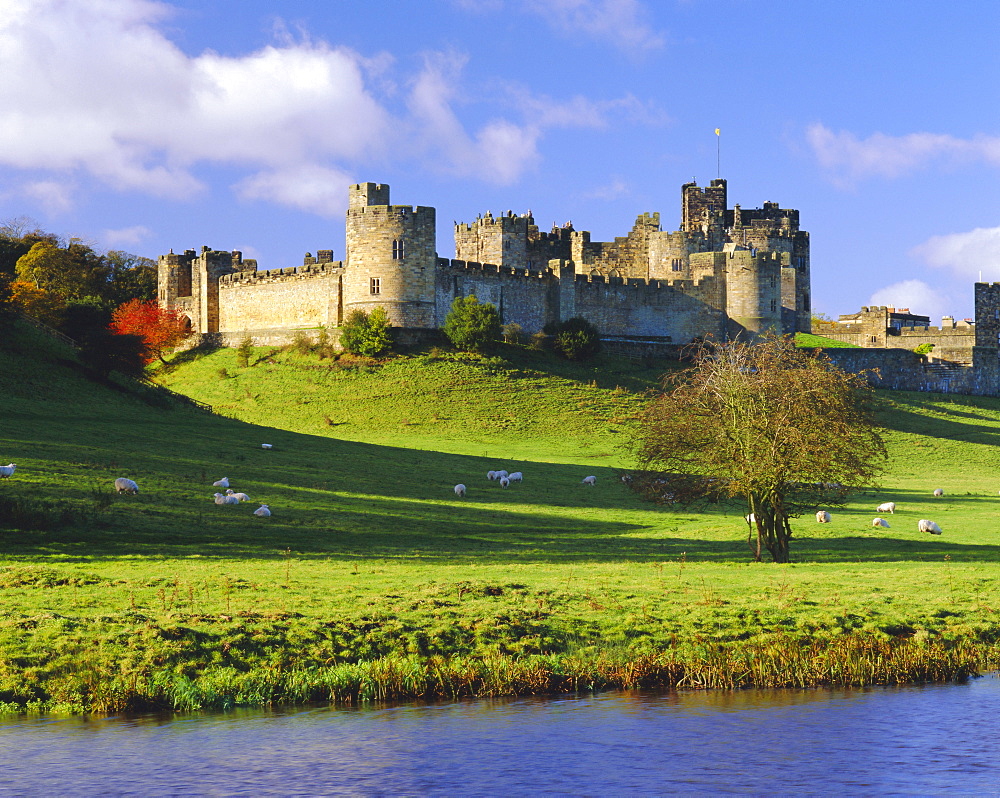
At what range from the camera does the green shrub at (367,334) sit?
236ft

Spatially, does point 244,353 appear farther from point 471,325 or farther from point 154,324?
point 471,325

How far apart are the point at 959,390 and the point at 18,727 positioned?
85451 millimetres

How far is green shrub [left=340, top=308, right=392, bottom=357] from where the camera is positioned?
7194 cm

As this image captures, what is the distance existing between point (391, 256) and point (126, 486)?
44.6 metres

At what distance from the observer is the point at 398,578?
23.2 metres

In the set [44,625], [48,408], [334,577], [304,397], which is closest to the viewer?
[44,625]

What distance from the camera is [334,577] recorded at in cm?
2305

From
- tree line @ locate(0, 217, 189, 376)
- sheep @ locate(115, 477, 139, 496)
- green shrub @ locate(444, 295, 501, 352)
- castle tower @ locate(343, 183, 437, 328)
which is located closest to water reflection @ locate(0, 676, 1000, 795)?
sheep @ locate(115, 477, 139, 496)

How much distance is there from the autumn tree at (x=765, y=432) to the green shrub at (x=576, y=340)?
4780cm

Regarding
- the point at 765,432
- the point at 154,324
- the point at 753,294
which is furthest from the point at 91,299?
the point at 765,432

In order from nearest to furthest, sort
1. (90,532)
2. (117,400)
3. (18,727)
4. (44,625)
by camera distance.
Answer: (18,727)
(44,625)
(90,532)
(117,400)

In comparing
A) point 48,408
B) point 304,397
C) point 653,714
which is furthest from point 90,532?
point 304,397

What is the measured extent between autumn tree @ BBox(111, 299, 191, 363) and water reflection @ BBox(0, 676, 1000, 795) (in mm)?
66949

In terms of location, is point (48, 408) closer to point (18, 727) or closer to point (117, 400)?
point (117, 400)
